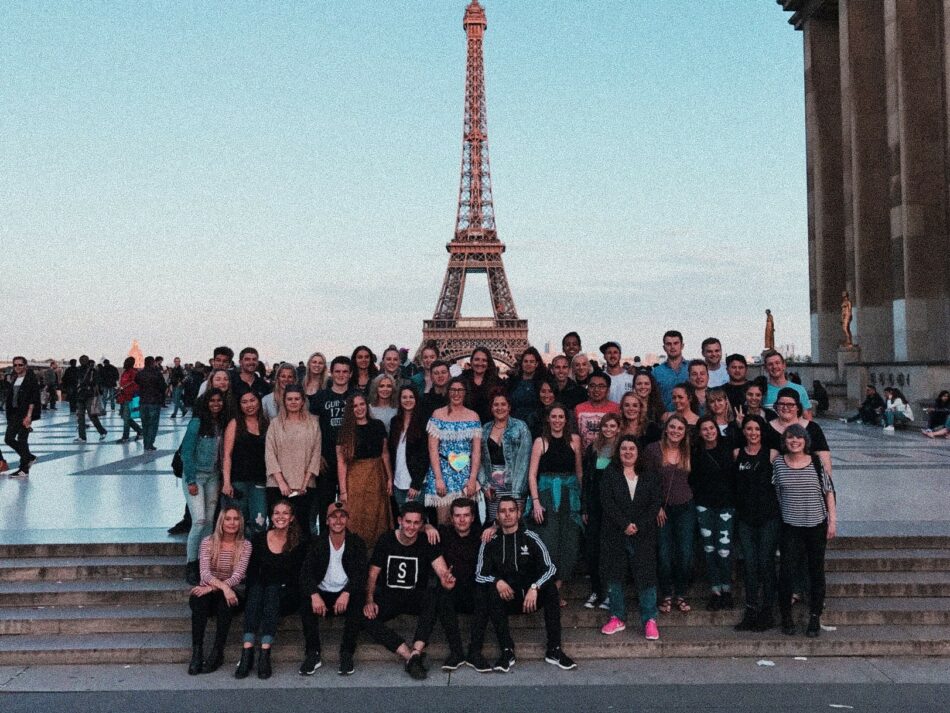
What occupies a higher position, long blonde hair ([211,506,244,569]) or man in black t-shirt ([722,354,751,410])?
man in black t-shirt ([722,354,751,410])

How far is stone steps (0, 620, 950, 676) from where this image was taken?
6785 mm

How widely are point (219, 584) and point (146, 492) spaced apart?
534 centimetres

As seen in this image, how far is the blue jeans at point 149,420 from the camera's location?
52.7 feet

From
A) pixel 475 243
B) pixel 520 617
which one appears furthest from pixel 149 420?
pixel 475 243

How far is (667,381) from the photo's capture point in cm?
867

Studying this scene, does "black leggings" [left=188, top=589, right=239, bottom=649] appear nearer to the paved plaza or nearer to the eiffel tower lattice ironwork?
the paved plaza

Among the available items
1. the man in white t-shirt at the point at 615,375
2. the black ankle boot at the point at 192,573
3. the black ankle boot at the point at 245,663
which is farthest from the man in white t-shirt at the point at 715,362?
the black ankle boot at the point at 192,573

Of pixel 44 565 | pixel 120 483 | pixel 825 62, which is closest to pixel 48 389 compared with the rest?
pixel 120 483

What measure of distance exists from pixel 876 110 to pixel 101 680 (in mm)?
30790

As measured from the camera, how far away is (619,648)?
6824mm

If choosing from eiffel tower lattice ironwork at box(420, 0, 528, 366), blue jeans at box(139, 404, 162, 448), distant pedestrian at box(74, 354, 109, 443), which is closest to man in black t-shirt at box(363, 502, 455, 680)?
blue jeans at box(139, 404, 162, 448)

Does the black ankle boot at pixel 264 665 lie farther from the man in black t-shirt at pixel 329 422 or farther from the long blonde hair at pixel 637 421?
the long blonde hair at pixel 637 421

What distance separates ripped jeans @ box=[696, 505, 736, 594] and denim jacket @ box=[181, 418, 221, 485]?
162 inches

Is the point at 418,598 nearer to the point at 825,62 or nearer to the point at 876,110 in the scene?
the point at 876,110
